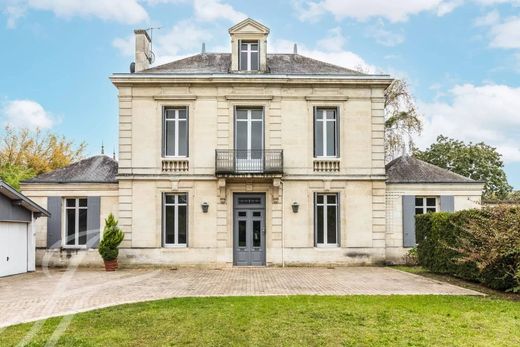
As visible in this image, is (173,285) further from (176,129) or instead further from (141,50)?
(141,50)

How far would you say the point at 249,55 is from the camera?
1927 centimetres

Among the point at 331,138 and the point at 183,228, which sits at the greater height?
the point at 331,138

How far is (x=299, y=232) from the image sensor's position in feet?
60.2

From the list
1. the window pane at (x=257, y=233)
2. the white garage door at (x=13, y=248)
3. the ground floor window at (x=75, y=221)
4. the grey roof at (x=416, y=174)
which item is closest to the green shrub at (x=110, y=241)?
the ground floor window at (x=75, y=221)

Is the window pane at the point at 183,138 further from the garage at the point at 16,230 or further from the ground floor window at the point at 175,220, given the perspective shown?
the garage at the point at 16,230

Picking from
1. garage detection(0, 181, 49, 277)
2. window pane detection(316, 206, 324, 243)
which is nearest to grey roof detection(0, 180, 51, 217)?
garage detection(0, 181, 49, 277)

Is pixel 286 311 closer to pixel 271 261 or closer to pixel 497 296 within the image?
pixel 497 296

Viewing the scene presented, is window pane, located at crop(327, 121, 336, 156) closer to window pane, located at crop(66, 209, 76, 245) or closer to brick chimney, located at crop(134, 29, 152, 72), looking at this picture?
brick chimney, located at crop(134, 29, 152, 72)

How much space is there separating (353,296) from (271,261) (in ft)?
24.7

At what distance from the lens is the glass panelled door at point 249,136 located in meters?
18.5

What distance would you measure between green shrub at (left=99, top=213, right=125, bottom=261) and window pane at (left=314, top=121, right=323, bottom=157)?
791 centimetres

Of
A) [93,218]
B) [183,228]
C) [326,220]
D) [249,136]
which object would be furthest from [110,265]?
[326,220]

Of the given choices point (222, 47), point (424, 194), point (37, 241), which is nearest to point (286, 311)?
point (424, 194)

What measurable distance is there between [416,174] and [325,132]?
162 inches
